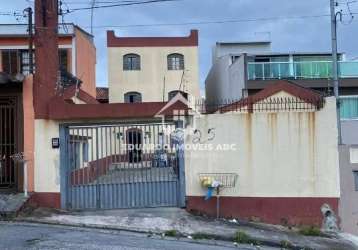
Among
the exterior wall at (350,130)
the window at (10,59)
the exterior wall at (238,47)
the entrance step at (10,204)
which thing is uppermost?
the exterior wall at (238,47)

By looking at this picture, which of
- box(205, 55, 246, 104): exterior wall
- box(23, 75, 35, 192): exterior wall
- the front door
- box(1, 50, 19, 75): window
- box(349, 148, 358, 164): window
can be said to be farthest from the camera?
box(205, 55, 246, 104): exterior wall

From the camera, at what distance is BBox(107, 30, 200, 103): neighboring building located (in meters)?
42.7

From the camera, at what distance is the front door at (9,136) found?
41.6ft

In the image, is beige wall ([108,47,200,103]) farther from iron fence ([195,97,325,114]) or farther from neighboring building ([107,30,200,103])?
iron fence ([195,97,325,114])

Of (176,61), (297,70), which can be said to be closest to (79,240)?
(297,70)

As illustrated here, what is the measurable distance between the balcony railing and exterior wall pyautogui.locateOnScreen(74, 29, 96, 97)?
10161mm

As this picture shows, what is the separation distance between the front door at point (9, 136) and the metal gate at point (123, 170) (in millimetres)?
1307

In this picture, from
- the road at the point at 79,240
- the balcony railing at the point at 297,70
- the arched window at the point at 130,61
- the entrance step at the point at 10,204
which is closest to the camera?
the road at the point at 79,240

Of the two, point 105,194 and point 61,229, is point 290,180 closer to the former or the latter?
point 105,194

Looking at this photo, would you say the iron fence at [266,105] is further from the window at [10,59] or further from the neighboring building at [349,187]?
the window at [10,59]

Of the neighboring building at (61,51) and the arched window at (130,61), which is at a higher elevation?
the arched window at (130,61)

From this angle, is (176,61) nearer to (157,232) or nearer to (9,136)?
(9,136)

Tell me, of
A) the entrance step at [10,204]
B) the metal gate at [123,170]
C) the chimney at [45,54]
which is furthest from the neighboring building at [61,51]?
the entrance step at [10,204]

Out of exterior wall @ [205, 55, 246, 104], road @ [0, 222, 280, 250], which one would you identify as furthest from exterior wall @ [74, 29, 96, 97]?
road @ [0, 222, 280, 250]
